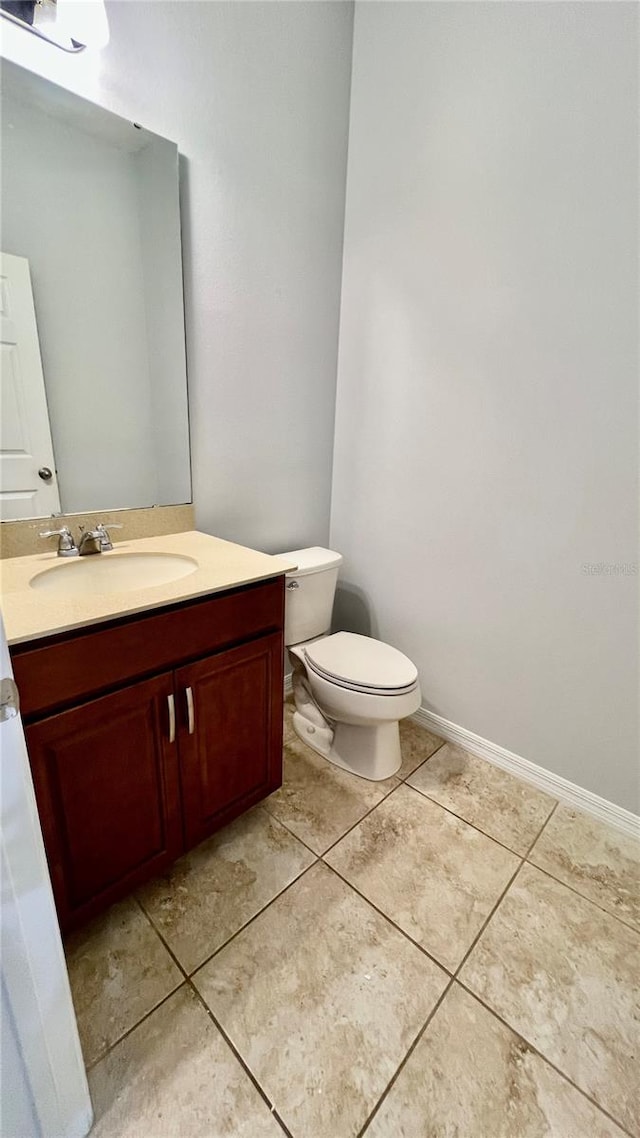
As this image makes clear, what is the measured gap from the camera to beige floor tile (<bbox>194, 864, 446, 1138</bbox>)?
834mm

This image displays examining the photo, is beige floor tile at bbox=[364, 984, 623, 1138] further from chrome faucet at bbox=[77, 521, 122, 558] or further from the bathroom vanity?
chrome faucet at bbox=[77, 521, 122, 558]

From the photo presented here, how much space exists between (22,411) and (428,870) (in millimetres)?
1670

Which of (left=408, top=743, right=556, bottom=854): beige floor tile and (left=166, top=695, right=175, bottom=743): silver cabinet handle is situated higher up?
(left=166, top=695, right=175, bottom=743): silver cabinet handle

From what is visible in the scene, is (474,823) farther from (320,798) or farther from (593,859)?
(320,798)

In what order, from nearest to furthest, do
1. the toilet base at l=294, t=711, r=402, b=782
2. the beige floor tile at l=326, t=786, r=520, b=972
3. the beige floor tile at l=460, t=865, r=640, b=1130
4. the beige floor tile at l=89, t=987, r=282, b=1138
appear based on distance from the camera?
the beige floor tile at l=89, t=987, r=282, b=1138 < the beige floor tile at l=460, t=865, r=640, b=1130 < the beige floor tile at l=326, t=786, r=520, b=972 < the toilet base at l=294, t=711, r=402, b=782

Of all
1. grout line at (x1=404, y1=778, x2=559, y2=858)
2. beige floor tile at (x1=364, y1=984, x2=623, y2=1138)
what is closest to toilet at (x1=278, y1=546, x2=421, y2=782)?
grout line at (x1=404, y1=778, x2=559, y2=858)

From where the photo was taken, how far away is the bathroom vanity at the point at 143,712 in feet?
2.76

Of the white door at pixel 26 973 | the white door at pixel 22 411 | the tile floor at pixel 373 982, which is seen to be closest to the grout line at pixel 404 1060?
the tile floor at pixel 373 982

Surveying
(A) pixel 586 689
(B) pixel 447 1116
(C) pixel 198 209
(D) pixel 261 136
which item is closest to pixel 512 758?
(A) pixel 586 689

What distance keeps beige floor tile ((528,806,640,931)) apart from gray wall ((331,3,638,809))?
5.0 inches

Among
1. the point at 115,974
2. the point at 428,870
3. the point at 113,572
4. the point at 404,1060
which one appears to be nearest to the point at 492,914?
the point at 428,870

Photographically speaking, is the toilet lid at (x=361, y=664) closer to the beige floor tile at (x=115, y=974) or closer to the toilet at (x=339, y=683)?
the toilet at (x=339, y=683)

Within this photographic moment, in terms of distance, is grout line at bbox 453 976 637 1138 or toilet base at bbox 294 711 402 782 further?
toilet base at bbox 294 711 402 782

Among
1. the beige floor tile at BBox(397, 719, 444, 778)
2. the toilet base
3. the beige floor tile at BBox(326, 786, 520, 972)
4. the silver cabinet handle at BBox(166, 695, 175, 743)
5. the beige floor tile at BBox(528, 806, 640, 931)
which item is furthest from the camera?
the beige floor tile at BBox(397, 719, 444, 778)
